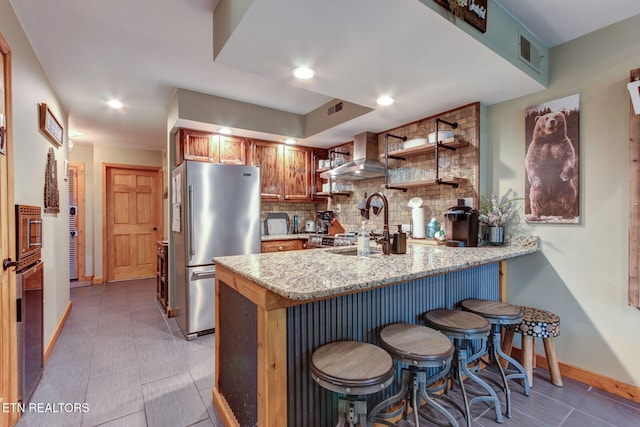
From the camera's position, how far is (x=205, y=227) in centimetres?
299

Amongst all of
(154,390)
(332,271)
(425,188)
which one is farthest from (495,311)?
(154,390)

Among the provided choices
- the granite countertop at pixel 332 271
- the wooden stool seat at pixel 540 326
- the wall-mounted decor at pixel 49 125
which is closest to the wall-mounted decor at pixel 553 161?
the granite countertop at pixel 332 271

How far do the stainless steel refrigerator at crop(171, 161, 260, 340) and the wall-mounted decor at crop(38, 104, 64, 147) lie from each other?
3.45 feet

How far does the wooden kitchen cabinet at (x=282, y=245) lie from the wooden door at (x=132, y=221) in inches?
126

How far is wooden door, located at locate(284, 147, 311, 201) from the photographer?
4.27 m

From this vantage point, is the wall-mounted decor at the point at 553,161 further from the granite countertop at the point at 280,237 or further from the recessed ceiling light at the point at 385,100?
the granite countertop at the point at 280,237

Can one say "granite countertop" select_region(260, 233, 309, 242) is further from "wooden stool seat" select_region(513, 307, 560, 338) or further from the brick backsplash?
"wooden stool seat" select_region(513, 307, 560, 338)

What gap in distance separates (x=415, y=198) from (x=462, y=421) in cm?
205

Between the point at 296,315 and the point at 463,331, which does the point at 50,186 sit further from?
the point at 463,331

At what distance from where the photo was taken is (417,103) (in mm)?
2707

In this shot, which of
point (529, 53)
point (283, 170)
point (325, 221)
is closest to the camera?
point (529, 53)

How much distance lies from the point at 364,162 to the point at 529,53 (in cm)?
173

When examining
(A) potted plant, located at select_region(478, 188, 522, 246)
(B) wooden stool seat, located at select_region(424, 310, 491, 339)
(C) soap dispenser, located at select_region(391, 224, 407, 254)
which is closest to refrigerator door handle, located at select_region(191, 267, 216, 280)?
(C) soap dispenser, located at select_region(391, 224, 407, 254)

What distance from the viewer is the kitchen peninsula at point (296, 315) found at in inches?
47.6
